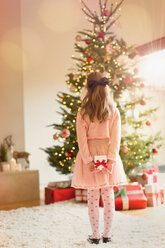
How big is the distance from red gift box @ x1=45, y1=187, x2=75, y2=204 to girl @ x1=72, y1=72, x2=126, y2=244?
5.28ft

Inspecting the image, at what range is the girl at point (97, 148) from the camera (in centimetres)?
244

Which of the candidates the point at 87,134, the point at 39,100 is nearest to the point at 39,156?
the point at 39,100

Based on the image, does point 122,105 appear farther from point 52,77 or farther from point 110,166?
point 52,77

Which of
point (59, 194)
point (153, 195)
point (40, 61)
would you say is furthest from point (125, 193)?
point (40, 61)

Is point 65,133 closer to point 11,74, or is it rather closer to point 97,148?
point 97,148

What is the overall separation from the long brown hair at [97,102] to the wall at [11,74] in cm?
294

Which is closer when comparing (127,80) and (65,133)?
(65,133)

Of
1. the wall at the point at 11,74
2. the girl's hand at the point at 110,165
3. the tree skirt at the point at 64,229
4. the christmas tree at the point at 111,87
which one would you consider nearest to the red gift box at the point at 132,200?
the tree skirt at the point at 64,229

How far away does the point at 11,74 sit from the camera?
207 inches

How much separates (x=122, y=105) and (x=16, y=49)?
2123mm

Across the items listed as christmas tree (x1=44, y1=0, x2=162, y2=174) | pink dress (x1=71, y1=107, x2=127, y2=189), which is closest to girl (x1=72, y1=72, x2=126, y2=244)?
pink dress (x1=71, y1=107, x2=127, y2=189)

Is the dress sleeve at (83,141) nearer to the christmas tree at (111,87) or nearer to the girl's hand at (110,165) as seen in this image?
the girl's hand at (110,165)

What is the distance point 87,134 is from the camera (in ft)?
8.27

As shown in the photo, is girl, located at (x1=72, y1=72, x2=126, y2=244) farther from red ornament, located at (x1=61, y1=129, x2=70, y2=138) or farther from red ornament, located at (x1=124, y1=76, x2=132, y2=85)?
red ornament, located at (x1=124, y1=76, x2=132, y2=85)
